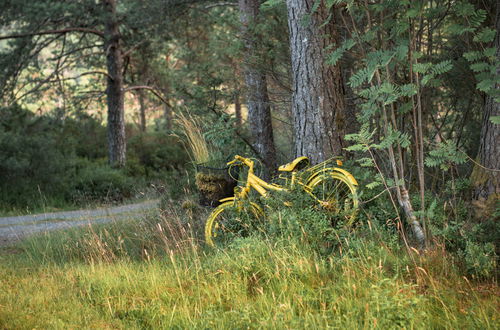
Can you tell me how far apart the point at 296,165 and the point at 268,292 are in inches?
75.9

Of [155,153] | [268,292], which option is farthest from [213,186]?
[155,153]

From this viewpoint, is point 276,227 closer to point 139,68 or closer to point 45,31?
point 45,31

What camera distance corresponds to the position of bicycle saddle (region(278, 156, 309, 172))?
18.4 feet

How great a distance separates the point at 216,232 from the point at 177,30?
10984mm

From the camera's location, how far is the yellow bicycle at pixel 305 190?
5.25 m

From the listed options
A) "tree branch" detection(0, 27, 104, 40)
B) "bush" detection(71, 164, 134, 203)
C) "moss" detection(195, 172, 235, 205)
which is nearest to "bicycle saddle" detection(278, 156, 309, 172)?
"moss" detection(195, 172, 235, 205)

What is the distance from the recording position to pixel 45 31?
1417 centimetres

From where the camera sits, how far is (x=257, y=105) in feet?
30.9

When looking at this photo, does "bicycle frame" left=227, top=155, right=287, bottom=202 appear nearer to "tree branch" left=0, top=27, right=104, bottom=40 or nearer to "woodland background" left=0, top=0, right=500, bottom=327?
"woodland background" left=0, top=0, right=500, bottom=327

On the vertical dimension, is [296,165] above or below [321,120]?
below

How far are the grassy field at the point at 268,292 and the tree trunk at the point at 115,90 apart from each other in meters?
10.9

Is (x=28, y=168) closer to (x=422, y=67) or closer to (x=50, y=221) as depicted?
(x=50, y=221)

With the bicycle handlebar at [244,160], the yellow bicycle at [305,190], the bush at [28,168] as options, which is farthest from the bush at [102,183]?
the yellow bicycle at [305,190]

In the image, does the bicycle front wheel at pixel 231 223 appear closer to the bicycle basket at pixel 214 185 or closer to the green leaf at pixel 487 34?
the bicycle basket at pixel 214 185
